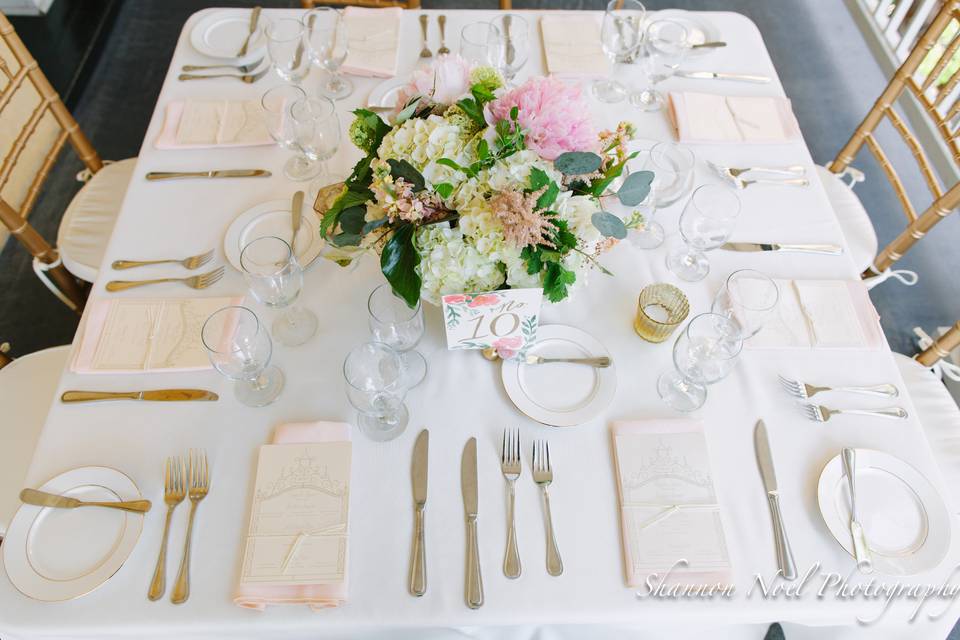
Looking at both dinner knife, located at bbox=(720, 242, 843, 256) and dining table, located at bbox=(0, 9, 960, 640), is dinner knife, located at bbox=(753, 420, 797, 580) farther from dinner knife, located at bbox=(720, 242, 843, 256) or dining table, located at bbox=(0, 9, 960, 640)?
dinner knife, located at bbox=(720, 242, 843, 256)

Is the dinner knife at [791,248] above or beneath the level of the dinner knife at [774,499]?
above

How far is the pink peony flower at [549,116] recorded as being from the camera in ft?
3.13

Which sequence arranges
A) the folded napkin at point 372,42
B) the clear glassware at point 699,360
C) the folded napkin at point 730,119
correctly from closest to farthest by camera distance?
the clear glassware at point 699,360, the folded napkin at point 730,119, the folded napkin at point 372,42

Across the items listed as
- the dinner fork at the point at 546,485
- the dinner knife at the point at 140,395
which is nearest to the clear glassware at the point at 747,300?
the dinner fork at the point at 546,485

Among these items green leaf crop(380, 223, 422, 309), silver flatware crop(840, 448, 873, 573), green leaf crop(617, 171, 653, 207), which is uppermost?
green leaf crop(617, 171, 653, 207)

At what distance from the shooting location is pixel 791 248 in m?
1.40

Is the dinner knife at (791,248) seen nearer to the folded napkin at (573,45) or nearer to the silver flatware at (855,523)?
the silver flatware at (855,523)

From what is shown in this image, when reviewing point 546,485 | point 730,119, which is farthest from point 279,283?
point 730,119

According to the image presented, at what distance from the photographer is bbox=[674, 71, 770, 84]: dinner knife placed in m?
1.73

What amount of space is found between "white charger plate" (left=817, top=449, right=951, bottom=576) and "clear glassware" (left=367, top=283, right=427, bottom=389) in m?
0.77

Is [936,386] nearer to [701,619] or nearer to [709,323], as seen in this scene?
[709,323]

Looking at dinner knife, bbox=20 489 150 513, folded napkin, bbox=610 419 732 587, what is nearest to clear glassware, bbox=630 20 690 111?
folded napkin, bbox=610 419 732 587

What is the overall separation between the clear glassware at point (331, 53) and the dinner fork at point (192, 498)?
102cm

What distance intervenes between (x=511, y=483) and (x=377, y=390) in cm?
29
